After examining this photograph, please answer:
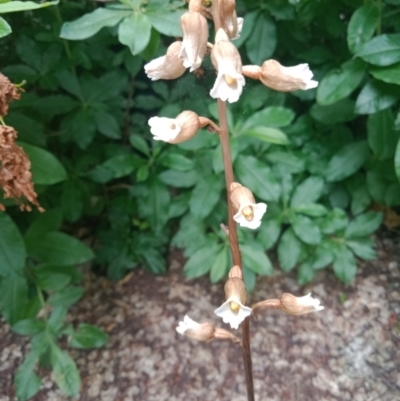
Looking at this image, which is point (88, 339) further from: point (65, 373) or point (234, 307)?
point (234, 307)

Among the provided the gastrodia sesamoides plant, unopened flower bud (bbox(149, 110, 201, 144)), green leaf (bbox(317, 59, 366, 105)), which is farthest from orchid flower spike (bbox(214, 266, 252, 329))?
green leaf (bbox(317, 59, 366, 105))

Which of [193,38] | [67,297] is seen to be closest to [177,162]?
[67,297]

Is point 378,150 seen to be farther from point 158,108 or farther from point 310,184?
point 158,108

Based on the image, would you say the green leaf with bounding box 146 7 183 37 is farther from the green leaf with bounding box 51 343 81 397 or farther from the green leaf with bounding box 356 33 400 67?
the green leaf with bounding box 51 343 81 397

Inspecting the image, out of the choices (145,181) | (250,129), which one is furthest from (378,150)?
(145,181)

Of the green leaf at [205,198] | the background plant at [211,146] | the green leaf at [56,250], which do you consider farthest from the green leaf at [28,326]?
the green leaf at [205,198]

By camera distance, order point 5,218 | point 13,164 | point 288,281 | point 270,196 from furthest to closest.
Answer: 1. point 288,281
2. point 270,196
3. point 5,218
4. point 13,164

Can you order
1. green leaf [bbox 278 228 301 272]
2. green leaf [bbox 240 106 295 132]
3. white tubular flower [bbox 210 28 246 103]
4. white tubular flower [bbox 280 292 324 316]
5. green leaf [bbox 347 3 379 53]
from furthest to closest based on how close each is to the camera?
green leaf [bbox 278 228 301 272]
green leaf [bbox 240 106 295 132]
green leaf [bbox 347 3 379 53]
white tubular flower [bbox 280 292 324 316]
white tubular flower [bbox 210 28 246 103]
